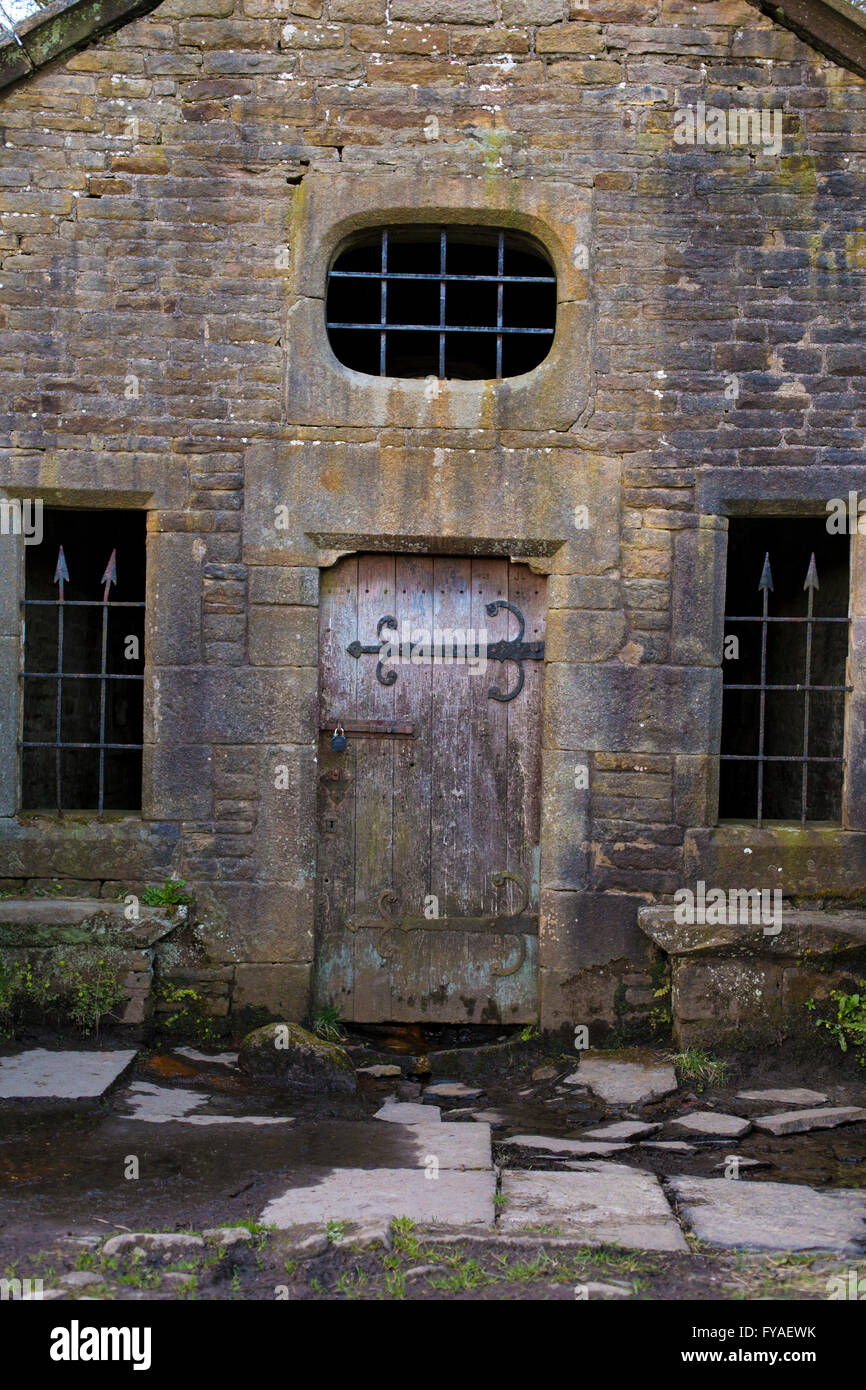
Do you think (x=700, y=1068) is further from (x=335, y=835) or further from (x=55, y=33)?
(x=55, y=33)

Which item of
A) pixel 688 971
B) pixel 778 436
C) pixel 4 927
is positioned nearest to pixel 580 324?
pixel 778 436

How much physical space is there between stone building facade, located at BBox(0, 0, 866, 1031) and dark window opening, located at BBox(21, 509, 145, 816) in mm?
675

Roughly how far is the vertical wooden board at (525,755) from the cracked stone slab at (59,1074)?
2.01 m

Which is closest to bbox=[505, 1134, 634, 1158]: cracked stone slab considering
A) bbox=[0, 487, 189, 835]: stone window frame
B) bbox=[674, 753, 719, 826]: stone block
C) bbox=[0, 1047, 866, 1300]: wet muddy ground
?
bbox=[0, 1047, 866, 1300]: wet muddy ground

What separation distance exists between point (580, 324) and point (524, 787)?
2234 mm

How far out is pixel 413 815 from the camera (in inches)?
226

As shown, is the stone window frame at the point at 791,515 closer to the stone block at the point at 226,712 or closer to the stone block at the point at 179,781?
the stone block at the point at 226,712

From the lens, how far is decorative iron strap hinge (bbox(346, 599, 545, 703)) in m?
5.71

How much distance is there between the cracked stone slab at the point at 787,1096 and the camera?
16.4 ft

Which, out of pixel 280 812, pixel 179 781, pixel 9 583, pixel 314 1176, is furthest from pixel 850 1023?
pixel 9 583

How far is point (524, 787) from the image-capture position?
5.76m

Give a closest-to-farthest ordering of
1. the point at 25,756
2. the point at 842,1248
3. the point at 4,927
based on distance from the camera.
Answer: the point at 842,1248 → the point at 4,927 → the point at 25,756

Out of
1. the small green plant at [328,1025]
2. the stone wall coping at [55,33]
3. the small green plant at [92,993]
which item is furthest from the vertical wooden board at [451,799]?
the stone wall coping at [55,33]

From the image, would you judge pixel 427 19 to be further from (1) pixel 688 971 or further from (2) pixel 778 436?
(1) pixel 688 971
